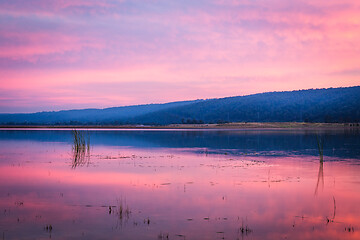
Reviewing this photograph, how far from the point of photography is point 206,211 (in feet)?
35.3

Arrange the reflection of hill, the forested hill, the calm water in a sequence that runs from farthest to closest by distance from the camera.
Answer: the forested hill → the reflection of hill → the calm water

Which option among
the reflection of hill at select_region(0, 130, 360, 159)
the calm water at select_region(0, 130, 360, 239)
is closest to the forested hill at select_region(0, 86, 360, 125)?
the reflection of hill at select_region(0, 130, 360, 159)

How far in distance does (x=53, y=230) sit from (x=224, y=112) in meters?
165

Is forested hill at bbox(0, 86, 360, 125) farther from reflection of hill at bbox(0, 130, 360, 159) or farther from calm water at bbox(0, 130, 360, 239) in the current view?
calm water at bbox(0, 130, 360, 239)

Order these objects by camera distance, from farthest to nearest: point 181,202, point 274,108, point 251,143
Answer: point 274,108 → point 251,143 → point 181,202

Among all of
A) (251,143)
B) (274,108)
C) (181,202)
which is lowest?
(181,202)

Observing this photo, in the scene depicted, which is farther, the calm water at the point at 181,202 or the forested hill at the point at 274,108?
the forested hill at the point at 274,108

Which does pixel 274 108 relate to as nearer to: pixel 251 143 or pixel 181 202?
pixel 251 143

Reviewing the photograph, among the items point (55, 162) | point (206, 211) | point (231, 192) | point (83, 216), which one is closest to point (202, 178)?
point (231, 192)

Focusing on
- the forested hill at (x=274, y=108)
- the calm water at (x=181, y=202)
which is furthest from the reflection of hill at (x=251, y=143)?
the forested hill at (x=274, y=108)

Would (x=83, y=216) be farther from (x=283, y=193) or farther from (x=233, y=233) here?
(x=283, y=193)

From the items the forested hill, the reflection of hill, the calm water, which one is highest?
the forested hill

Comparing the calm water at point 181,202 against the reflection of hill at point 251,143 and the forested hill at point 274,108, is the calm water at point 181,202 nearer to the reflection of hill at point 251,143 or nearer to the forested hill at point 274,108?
the reflection of hill at point 251,143

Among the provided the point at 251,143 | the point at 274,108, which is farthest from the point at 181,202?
the point at 274,108
